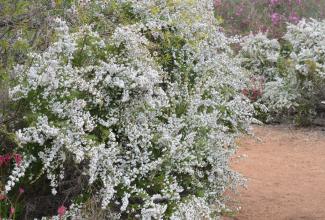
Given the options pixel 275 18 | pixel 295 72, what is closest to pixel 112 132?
pixel 295 72

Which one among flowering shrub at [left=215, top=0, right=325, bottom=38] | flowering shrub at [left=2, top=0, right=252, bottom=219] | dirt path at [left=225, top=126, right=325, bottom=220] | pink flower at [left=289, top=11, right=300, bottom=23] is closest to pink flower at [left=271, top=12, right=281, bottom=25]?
flowering shrub at [left=215, top=0, right=325, bottom=38]

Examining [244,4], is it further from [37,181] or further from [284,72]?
[37,181]

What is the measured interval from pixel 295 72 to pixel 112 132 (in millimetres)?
6514

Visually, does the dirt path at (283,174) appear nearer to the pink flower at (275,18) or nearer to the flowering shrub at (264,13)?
the flowering shrub at (264,13)

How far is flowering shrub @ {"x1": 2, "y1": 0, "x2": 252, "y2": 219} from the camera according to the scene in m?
3.63

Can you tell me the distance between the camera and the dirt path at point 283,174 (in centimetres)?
571

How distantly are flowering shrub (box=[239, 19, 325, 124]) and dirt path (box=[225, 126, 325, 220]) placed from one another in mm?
432

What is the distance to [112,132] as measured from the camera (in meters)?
3.92

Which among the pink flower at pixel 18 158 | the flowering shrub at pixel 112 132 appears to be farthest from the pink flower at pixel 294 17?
the pink flower at pixel 18 158

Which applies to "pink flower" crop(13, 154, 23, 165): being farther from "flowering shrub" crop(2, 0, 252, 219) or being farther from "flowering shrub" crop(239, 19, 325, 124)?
"flowering shrub" crop(239, 19, 325, 124)

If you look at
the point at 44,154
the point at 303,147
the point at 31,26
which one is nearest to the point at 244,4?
the point at 303,147

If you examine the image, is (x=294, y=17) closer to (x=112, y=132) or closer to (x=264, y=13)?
(x=264, y=13)

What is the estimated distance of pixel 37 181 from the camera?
388 centimetres

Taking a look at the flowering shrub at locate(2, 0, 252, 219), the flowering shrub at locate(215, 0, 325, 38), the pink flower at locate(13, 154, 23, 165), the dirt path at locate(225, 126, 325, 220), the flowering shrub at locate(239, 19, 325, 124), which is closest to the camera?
the pink flower at locate(13, 154, 23, 165)
